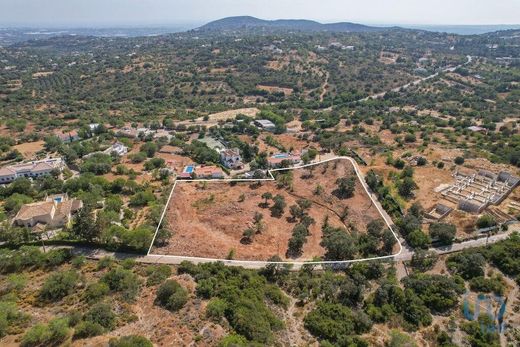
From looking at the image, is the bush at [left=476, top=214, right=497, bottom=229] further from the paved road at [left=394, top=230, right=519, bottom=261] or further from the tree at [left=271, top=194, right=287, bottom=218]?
the tree at [left=271, top=194, right=287, bottom=218]

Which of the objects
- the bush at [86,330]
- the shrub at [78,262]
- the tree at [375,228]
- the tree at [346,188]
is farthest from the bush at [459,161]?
the bush at [86,330]

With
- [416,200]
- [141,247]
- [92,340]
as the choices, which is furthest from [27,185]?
[416,200]

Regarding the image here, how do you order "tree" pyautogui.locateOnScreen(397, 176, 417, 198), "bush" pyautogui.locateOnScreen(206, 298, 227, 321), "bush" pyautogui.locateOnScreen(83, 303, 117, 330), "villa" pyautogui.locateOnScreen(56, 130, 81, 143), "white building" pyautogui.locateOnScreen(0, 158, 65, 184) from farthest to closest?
"villa" pyautogui.locateOnScreen(56, 130, 81, 143) < "white building" pyautogui.locateOnScreen(0, 158, 65, 184) < "tree" pyautogui.locateOnScreen(397, 176, 417, 198) < "bush" pyautogui.locateOnScreen(206, 298, 227, 321) < "bush" pyautogui.locateOnScreen(83, 303, 117, 330)

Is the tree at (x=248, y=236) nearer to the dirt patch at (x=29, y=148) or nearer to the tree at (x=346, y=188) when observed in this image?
the tree at (x=346, y=188)

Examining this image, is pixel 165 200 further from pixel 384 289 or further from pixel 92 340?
pixel 384 289

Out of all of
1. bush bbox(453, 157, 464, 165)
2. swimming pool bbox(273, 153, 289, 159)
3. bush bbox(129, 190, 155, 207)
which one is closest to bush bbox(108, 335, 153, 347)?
bush bbox(129, 190, 155, 207)

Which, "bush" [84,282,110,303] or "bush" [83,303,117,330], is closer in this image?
"bush" [83,303,117,330]

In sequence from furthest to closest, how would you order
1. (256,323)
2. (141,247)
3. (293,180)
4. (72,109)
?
(72,109)
(293,180)
(141,247)
(256,323)
